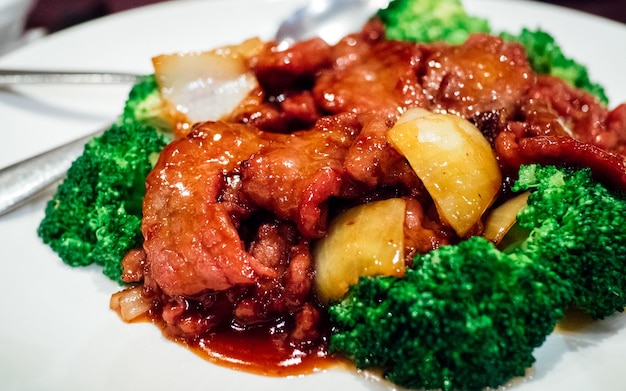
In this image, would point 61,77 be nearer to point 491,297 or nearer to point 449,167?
point 449,167

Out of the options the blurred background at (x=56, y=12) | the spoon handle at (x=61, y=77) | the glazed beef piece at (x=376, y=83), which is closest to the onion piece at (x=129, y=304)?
the glazed beef piece at (x=376, y=83)

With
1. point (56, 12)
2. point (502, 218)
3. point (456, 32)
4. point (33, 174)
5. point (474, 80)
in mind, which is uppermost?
point (474, 80)

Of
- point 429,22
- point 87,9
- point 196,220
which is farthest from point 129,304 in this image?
point 87,9

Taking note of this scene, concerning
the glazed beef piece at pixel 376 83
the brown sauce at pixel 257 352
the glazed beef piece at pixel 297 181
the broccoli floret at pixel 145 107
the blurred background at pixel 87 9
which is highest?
the glazed beef piece at pixel 376 83

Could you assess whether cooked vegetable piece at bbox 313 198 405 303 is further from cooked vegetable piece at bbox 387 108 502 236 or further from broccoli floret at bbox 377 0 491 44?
broccoli floret at bbox 377 0 491 44

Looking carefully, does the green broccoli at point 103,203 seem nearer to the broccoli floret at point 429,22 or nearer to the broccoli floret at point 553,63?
the broccoli floret at point 429,22

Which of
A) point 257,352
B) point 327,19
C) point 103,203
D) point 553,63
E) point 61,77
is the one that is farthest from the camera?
point 327,19
